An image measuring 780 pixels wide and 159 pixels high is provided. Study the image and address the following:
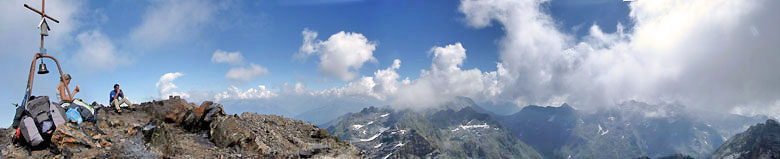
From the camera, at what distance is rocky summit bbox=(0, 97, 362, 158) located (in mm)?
14373

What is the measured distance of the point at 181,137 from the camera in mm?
19703

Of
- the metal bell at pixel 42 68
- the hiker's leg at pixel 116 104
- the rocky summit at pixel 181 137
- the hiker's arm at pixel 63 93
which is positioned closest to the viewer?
the metal bell at pixel 42 68

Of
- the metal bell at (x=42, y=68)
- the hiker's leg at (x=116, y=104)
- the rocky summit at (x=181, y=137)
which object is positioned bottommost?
the rocky summit at (x=181, y=137)

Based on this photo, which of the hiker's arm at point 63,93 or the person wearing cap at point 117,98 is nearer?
the hiker's arm at point 63,93

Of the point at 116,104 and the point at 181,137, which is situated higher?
the point at 116,104

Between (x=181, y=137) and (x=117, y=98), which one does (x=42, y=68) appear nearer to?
(x=181, y=137)

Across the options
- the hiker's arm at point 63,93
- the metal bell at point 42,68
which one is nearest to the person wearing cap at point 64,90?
the hiker's arm at point 63,93

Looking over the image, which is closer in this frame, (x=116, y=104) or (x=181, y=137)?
(x=181, y=137)

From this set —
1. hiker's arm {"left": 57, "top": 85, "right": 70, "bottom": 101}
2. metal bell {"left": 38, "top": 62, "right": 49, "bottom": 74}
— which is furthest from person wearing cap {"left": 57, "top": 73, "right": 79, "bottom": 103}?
metal bell {"left": 38, "top": 62, "right": 49, "bottom": 74}

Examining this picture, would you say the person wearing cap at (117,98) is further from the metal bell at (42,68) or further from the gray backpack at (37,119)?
the metal bell at (42,68)

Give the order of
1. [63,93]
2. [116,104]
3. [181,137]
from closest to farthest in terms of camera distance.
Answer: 1. [63,93]
2. [181,137]
3. [116,104]

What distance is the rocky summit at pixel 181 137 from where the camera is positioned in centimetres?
1437

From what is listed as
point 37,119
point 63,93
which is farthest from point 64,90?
point 37,119

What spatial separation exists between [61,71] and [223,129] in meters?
8.18
